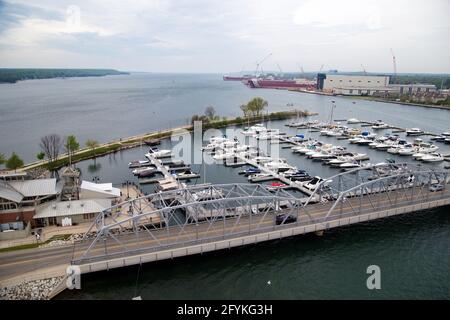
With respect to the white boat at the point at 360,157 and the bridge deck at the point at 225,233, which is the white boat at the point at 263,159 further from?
the bridge deck at the point at 225,233

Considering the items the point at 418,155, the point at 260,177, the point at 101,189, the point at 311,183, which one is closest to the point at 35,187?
the point at 101,189

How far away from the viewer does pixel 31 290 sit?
16172 mm

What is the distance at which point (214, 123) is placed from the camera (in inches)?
2514

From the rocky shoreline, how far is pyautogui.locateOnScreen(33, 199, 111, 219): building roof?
20.6 ft

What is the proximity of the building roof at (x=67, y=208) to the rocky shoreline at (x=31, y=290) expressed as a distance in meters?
6.27

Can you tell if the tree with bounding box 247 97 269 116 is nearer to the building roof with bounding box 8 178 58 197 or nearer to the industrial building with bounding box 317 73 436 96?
the building roof with bounding box 8 178 58 197

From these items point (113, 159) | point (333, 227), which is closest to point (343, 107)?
point (113, 159)

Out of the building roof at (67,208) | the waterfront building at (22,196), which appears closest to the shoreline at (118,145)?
the waterfront building at (22,196)

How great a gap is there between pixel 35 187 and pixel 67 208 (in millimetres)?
2604

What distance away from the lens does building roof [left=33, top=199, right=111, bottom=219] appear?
22266mm

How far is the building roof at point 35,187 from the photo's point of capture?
2250cm

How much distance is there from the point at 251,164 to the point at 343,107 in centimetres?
6675

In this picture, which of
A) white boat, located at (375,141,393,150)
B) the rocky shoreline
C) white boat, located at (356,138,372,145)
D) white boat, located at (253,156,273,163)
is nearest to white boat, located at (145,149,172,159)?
white boat, located at (253,156,273,163)
